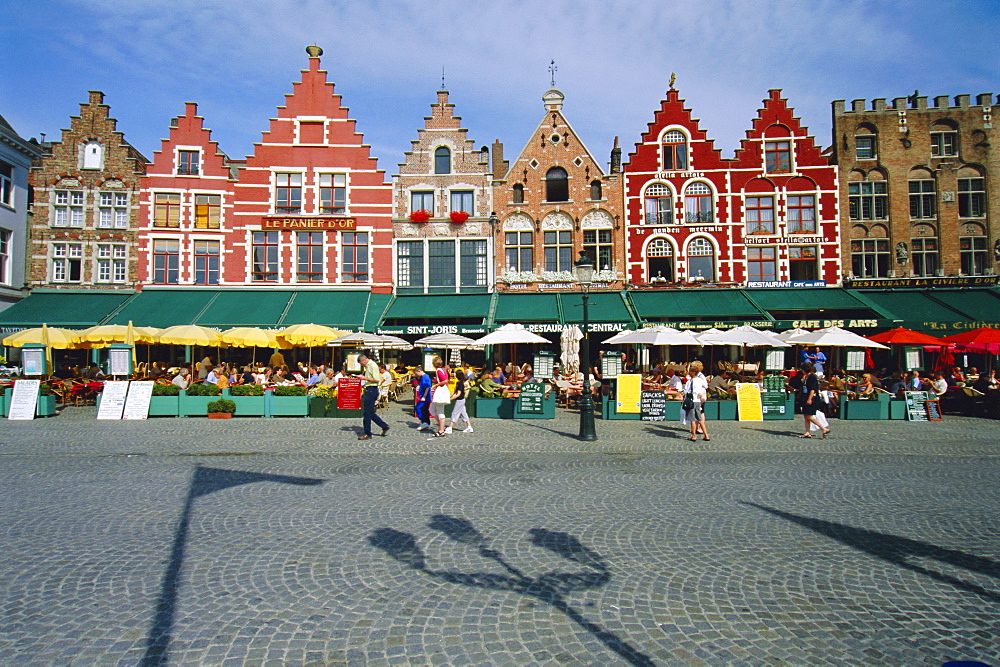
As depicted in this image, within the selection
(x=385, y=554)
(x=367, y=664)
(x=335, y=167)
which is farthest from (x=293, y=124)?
(x=367, y=664)

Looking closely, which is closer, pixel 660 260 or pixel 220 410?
pixel 220 410

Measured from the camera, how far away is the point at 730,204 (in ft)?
84.9

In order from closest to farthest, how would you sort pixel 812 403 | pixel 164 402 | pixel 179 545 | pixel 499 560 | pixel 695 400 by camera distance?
pixel 499 560 < pixel 179 545 < pixel 695 400 < pixel 812 403 < pixel 164 402

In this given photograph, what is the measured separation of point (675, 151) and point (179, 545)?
25659 mm

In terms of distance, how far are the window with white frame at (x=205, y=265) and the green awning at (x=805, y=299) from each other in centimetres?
2382

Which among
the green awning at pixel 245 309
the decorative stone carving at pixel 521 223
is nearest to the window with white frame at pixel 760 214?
the decorative stone carving at pixel 521 223

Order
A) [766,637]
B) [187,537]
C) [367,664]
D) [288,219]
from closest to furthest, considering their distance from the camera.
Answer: [367,664] < [766,637] < [187,537] < [288,219]

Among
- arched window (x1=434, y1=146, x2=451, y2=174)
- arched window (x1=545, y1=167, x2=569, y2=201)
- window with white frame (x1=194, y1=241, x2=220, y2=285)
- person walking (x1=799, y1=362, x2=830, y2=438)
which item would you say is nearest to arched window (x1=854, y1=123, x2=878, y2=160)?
arched window (x1=545, y1=167, x2=569, y2=201)

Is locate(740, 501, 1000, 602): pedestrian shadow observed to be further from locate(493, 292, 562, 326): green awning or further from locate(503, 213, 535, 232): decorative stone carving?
locate(503, 213, 535, 232): decorative stone carving

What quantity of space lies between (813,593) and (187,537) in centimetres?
600

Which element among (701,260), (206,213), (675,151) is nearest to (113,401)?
(206,213)

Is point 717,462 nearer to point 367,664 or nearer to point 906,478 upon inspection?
point 906,478

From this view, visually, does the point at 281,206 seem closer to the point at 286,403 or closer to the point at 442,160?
the point at 442,160

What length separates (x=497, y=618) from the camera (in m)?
4.25
